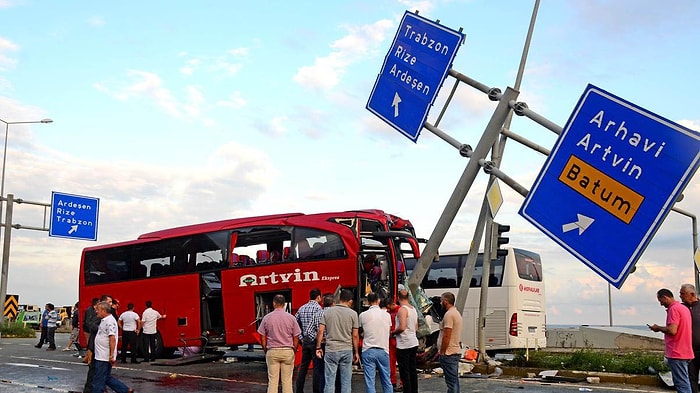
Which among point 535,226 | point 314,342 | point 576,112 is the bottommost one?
point 314,342

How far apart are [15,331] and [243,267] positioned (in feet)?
71.3

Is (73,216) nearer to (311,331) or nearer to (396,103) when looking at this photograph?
(396,103)

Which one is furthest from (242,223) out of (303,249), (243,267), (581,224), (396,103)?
(581,224)

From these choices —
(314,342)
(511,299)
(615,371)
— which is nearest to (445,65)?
(314,342)

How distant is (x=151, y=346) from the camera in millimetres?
19625

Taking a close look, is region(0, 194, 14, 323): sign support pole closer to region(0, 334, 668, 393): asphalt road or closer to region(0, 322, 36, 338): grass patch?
region(0, 322, 36, 338): grass patch

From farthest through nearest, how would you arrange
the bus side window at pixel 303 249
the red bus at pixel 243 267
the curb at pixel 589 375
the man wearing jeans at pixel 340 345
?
the bus side window at pixel 303 249
the red bus at pixel 243 267
the curb at pixel 589 375
the man wearing jeans at pixel 340 345

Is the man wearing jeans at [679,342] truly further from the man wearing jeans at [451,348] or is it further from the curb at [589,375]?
the curb at [589,375]

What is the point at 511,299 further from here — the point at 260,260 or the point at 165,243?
the point at 165,243

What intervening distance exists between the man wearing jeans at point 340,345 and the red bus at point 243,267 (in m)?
4.76

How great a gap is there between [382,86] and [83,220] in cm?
2134

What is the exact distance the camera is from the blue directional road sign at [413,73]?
46.8 ft

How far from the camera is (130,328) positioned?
19.1 m

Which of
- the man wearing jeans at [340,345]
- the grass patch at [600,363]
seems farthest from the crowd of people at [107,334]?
the grass patch at [600,363]
